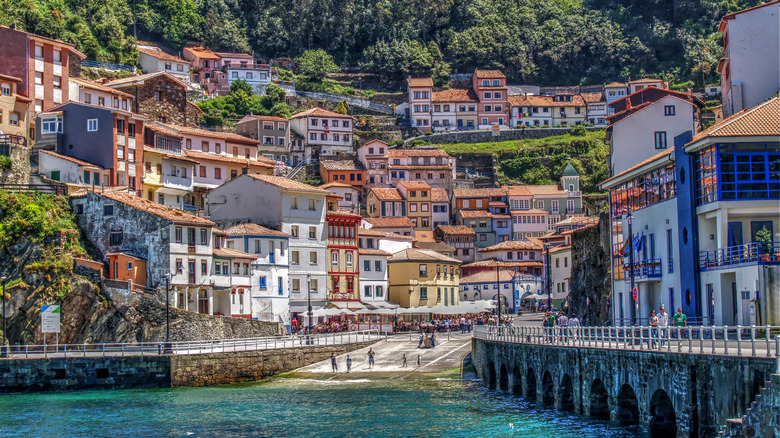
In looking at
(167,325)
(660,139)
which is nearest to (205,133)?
(167,325)

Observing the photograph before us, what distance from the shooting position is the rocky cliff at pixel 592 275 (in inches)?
2695

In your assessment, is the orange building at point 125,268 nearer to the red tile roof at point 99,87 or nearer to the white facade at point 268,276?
the white facade at point 268,276

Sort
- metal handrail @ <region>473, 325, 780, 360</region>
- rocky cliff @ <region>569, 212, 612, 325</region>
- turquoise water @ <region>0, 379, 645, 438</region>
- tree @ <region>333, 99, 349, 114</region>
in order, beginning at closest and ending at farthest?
metal handrail @ <region>473, 325, 780, 360</region>, turquoise water @ <region>0, 379, 645, 438</region>, rocky cliff @ <region>569, 212, 612, 325</region>, tree @ <region>333, 99, 349, 114</region>

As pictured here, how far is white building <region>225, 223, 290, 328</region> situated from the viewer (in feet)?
269

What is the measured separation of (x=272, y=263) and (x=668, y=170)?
41688 millimetres

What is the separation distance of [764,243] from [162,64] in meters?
119

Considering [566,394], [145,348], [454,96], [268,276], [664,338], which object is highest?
[454,96]

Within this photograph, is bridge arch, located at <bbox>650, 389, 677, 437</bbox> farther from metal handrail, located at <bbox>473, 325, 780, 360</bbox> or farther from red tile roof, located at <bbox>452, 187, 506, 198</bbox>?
red tile roof, located at <bbox>452, 187, 506, 198</bbox>

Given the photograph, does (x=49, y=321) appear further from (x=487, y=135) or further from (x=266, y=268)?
(x=487, y=135)

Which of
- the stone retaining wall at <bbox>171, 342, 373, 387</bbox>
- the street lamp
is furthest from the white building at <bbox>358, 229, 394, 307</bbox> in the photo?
the street lamp

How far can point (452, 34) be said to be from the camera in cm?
18762

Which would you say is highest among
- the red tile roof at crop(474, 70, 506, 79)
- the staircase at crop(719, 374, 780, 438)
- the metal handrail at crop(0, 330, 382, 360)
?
the red tile roof at crop(474, 70, 506, 79)

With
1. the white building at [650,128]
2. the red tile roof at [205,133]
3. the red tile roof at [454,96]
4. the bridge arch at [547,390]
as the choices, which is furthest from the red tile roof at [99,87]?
the red tile roof at [454,96]

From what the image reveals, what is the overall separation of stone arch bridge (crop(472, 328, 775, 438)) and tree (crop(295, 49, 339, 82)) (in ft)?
402
